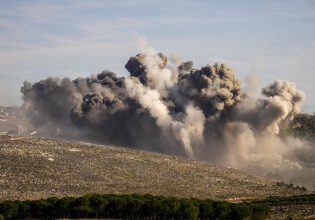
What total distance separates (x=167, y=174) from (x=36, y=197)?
40927mm

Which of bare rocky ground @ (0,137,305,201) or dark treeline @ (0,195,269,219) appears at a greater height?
bare rocky ground @ (0,137,305,201)

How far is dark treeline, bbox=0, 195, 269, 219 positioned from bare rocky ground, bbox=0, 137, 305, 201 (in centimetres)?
1909

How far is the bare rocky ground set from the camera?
365ft

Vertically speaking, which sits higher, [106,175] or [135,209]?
[106,175]

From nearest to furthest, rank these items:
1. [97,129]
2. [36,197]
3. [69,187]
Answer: [36,197]
[69,187]
[97,129]

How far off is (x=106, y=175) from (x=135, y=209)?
44.7 meters

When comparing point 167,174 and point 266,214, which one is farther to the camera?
point 167,174

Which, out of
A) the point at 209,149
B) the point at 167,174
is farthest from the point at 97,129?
the point at 167,174

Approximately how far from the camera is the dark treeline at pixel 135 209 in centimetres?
8025

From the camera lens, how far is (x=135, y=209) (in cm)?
8206

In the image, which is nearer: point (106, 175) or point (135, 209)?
point (135, 209)

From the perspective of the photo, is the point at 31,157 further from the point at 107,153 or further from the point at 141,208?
the point at 141,208

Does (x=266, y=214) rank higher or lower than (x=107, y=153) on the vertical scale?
lower

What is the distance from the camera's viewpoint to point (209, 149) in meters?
182
